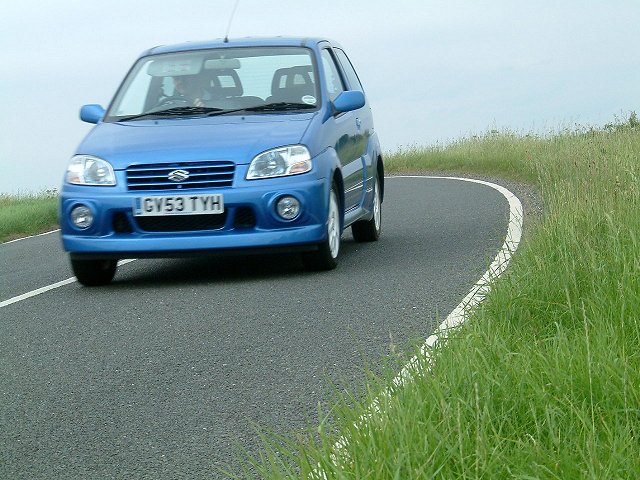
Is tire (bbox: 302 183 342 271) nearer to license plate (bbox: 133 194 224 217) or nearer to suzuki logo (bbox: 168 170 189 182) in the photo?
license plate (bbox: 133 194 224 217)

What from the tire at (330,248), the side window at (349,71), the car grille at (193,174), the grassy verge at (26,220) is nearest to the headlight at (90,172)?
the car grille at (193,174)

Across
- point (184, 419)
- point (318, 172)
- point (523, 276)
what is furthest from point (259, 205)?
point (184, 419)

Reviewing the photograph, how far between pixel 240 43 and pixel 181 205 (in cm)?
240

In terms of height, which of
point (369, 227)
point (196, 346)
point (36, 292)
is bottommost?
point (369, 227)

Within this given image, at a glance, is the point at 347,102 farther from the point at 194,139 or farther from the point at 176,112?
the point at 194,139

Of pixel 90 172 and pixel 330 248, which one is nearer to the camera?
pixel 90 172

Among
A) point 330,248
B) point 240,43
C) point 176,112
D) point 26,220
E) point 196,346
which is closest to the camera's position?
point 196,346

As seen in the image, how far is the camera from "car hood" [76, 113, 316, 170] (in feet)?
31.3

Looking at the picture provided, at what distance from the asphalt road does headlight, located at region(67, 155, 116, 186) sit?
82cm

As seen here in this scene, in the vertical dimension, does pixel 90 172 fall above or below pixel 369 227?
above

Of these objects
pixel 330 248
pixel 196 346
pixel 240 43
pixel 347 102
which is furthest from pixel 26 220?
pixel 196 346

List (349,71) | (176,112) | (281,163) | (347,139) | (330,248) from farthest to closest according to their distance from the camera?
1. (349,71)
2. (347,139)
3. (176,112)
4. (330,248)
5. (281,163)

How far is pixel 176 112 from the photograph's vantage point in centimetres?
1056

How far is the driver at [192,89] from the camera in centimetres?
1068
